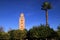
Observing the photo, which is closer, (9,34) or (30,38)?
(30,38)

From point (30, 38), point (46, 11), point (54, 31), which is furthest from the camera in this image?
point (46, 11)

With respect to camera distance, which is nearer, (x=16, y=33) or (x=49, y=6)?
(x=16, y=33)

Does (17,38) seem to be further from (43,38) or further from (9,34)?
(43,38)

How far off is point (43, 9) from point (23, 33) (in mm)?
12920

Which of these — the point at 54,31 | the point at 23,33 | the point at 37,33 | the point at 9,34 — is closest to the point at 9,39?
the point at 9,34

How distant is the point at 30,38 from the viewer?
186 feet

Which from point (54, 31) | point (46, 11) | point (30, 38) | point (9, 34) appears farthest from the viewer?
point (46, 11)

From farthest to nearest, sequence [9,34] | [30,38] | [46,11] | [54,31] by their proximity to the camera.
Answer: [46,11], [9,34], [30,38], [54,31]

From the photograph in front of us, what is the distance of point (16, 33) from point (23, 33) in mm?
2202

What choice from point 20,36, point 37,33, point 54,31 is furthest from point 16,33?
point 54,31

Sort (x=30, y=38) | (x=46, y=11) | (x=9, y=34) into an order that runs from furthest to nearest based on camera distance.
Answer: (x=46, y=11) < (x=9, y=34) < (x=30, y=38)

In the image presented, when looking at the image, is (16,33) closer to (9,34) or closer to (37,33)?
(9,34)

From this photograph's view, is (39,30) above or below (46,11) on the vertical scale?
below

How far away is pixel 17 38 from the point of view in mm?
57750
